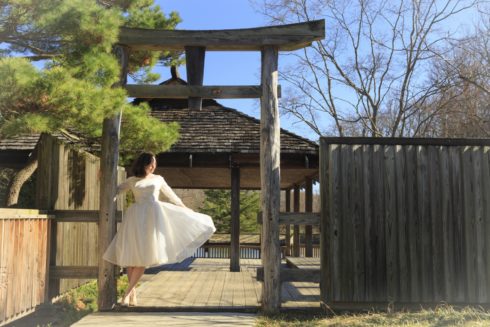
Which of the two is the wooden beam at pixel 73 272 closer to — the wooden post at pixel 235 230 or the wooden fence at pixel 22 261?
the wooden fence at pixel 22 261

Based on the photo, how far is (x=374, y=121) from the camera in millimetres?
28844

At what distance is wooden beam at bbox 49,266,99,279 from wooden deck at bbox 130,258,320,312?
0.74 meters

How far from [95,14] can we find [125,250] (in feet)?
9.02

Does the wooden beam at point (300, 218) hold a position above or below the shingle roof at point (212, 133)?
below

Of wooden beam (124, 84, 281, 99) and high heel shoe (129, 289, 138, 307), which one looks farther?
wooden beam (124, 84, 281, 99)

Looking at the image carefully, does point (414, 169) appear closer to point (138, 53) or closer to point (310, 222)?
point (310, 222)

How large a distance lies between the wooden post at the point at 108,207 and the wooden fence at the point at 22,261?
72cm

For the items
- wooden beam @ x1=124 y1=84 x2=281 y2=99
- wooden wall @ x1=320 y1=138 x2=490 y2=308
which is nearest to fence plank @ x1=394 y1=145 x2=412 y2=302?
wooden wall @ x1=320 y1=138 x2=490 y2=308

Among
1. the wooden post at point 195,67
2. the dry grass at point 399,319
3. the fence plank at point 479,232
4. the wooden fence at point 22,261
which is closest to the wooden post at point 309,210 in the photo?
the fence plank at point 479,232

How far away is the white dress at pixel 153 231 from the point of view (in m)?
6.11

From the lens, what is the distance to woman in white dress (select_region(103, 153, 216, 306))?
611cm

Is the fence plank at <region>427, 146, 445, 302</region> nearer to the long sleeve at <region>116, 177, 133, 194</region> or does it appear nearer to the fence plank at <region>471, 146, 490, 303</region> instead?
the fence plank at <region>471, 146, 490, 303</region>

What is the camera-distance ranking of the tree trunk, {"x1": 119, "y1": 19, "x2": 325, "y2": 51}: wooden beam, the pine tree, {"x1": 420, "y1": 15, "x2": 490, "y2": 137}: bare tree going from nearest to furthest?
the pine tree, {"x1": 119, "y1": 19, "x2": 325, "y2": 51}: wooden beam, the tree trunk, {"x1": 420, "y1": 15, "x2": 490, "y2": 137}: bare tree

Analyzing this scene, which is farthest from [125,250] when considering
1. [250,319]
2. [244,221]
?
[244,221]
